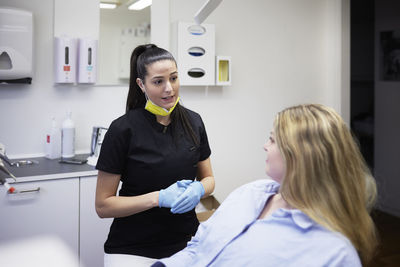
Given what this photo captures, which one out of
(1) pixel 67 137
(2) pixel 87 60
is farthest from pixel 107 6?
(1) pixel 67 137

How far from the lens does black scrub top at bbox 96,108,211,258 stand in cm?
153

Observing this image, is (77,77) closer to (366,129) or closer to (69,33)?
(69,33)

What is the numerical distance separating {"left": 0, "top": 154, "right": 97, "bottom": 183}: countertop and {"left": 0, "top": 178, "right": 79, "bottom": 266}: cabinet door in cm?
3

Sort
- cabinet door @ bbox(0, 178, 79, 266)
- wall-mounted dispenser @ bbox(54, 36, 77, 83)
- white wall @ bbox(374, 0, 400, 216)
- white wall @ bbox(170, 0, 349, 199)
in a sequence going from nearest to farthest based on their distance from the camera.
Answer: cabinet door @ bbox(0, 178, 79, 266) < wall-mounted dispenser @ bbox(54, 36, 77, 83) < white wall @ bbox(170, 0, 349, 199) < white wall @ bbox(374, 0, 400, 216)

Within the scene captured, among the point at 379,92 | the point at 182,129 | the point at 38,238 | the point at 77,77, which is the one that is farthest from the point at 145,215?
the point at 379,92

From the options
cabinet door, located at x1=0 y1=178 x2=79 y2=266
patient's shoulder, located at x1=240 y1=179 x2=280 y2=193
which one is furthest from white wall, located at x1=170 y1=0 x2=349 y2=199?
patient's shoulder, located at x1=240 y1=179 x2=280 y2=193

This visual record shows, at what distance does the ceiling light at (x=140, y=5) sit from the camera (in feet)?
8.86

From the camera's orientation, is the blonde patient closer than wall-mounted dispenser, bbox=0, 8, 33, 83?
Yes

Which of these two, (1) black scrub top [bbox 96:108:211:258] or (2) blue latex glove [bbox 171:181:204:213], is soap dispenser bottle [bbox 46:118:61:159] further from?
(2) blue latex glove [bbox 171:181:204:213]

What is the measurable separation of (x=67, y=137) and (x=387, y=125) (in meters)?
3.07

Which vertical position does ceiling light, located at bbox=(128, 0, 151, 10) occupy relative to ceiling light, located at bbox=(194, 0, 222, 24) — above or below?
above

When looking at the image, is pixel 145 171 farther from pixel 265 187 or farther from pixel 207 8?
pixel 207 8

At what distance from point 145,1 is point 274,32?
1156 millimetres

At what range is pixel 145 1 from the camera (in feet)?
9.04
